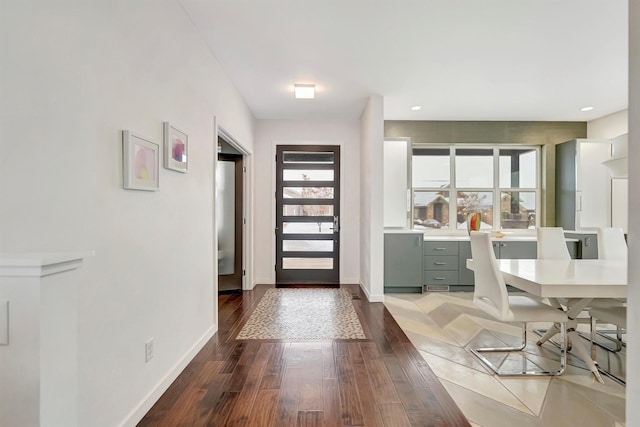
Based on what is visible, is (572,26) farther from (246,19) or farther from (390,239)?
(390,239)

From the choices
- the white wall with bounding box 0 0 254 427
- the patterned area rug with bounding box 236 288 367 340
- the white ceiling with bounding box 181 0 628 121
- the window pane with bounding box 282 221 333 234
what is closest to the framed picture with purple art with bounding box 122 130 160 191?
the white wall with bounding box 0 0 254 427

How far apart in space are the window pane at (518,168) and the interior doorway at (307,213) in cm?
285

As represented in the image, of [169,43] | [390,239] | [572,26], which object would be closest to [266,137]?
[390,239]

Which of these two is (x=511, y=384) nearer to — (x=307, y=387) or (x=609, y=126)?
(x=307, y=387)

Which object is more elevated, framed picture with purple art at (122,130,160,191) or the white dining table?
framed picture with purple art at (122,130,160,191)

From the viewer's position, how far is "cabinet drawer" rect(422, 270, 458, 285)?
4.93 m

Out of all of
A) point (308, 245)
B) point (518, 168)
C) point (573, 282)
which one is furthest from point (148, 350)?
point (518, 168)

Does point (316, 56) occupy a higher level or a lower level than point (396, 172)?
higher

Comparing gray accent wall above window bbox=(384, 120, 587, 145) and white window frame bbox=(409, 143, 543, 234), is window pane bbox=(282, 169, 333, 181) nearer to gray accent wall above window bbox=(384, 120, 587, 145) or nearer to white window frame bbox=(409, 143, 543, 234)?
gray accent wall above window bbox=(384, 120, 587, 145)

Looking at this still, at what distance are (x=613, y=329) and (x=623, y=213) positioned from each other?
2.35 m

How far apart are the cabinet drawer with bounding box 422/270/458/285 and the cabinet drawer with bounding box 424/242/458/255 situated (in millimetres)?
282

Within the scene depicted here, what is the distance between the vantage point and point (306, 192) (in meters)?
5.43

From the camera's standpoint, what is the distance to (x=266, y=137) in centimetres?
540

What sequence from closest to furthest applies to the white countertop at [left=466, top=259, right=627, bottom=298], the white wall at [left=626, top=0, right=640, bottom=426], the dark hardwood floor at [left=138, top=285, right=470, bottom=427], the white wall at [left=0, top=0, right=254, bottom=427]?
the white wall at [left=626, top=0, right=640, bottom=426] → the white wall at [left=0, top=0, right=254, bottom=427] → the dark hardwood floor at [left=138, top=285, right=470, bottom=427] → the white countertop at [left=466, top=259, right=627, bottom=298]
